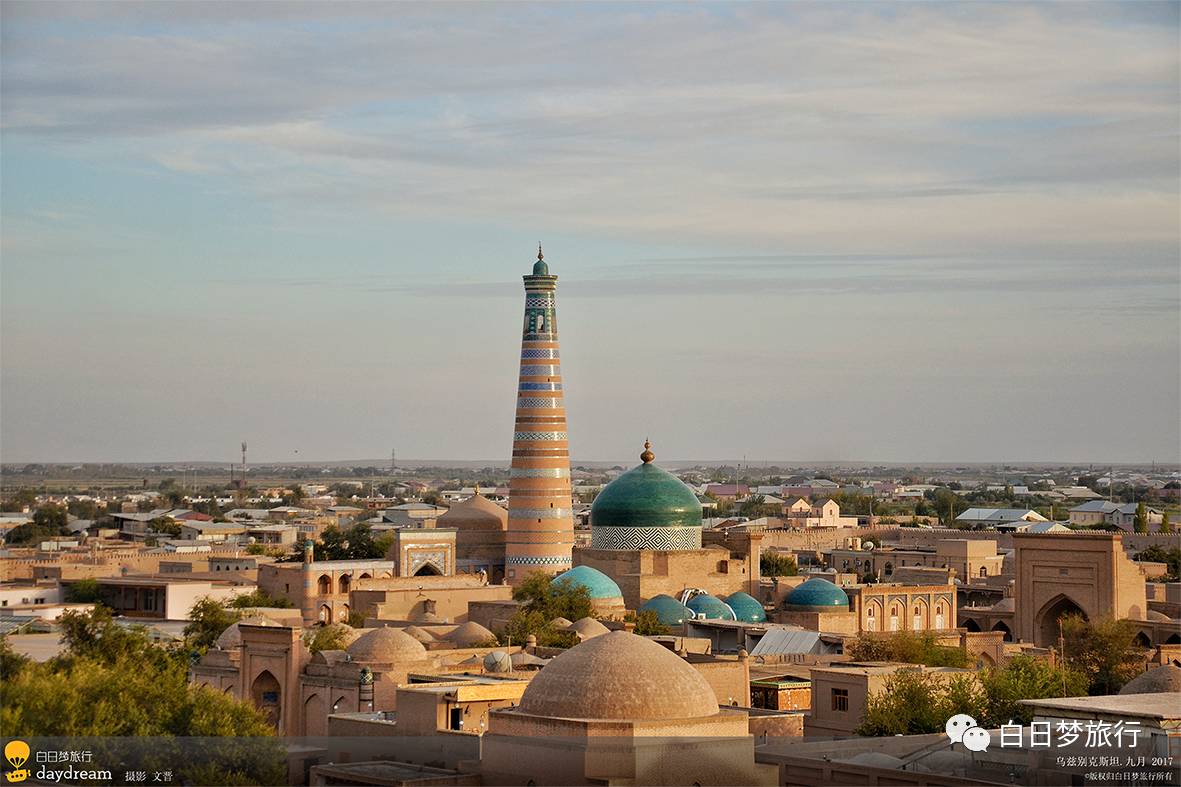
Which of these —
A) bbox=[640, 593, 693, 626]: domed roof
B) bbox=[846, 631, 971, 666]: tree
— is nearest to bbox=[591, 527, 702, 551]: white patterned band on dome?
bbox=[640, 593, 693, 626]: domed roof

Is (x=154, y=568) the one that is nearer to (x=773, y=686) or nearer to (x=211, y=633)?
(x=211, y=633)

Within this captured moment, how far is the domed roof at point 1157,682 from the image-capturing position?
851 inches

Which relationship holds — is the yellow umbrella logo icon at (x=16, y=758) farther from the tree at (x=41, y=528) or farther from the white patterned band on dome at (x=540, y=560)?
the tree at (x=41, y=528)

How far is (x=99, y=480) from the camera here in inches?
3895

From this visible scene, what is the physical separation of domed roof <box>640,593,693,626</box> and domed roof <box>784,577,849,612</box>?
170cm

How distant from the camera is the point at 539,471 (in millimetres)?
38000

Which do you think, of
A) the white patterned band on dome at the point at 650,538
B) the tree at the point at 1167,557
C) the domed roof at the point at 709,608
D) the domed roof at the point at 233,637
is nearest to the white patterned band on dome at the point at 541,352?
the white patterned band on dome at the point at 650,538

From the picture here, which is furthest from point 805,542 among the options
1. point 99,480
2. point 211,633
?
point 99,480

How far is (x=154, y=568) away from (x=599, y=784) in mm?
33716

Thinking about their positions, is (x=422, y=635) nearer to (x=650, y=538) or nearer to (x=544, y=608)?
(x=544, y=608)

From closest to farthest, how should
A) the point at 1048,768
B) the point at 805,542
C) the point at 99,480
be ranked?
the point at 1048,768 < the point at 805,542 < the point at 99,480

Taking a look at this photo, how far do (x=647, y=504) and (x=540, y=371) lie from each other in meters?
4.34

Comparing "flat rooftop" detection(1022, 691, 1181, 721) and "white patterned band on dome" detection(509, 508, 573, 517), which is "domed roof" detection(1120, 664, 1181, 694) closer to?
"flat rooftop" detection(1022, 691, 1181, 721)

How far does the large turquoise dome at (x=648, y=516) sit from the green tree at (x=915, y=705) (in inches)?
499
